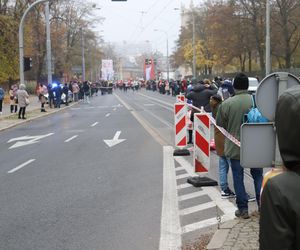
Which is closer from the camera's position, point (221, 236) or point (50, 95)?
point (221, 236)

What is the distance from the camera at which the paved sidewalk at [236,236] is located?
5.21 metres

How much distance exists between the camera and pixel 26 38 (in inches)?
2147

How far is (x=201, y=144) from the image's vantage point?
896 cm

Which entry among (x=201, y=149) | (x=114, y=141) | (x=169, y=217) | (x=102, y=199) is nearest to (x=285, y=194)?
(x=169, y=217)

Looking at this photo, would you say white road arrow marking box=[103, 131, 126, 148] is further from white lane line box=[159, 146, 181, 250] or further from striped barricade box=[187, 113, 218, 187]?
striped barricade box=[187, 113, 218, 187]

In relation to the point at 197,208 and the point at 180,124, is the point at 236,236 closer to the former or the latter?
the point at 197,208

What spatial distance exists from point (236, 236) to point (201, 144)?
3463 mm

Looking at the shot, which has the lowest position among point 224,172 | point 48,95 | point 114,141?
point 114,141

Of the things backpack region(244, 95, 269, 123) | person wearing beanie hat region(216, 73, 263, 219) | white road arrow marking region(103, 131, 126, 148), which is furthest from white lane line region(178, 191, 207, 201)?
white road arrow marking region(103, 131, 126, 148)

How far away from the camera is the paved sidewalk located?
17.1ft

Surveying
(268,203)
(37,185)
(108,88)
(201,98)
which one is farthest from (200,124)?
(108,88)

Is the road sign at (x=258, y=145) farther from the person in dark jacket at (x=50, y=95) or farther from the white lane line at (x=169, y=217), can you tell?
the person in dark jacket at (x=50, y=95)

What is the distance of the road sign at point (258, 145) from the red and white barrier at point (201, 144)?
467cm

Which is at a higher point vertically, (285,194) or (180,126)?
(285,194)
